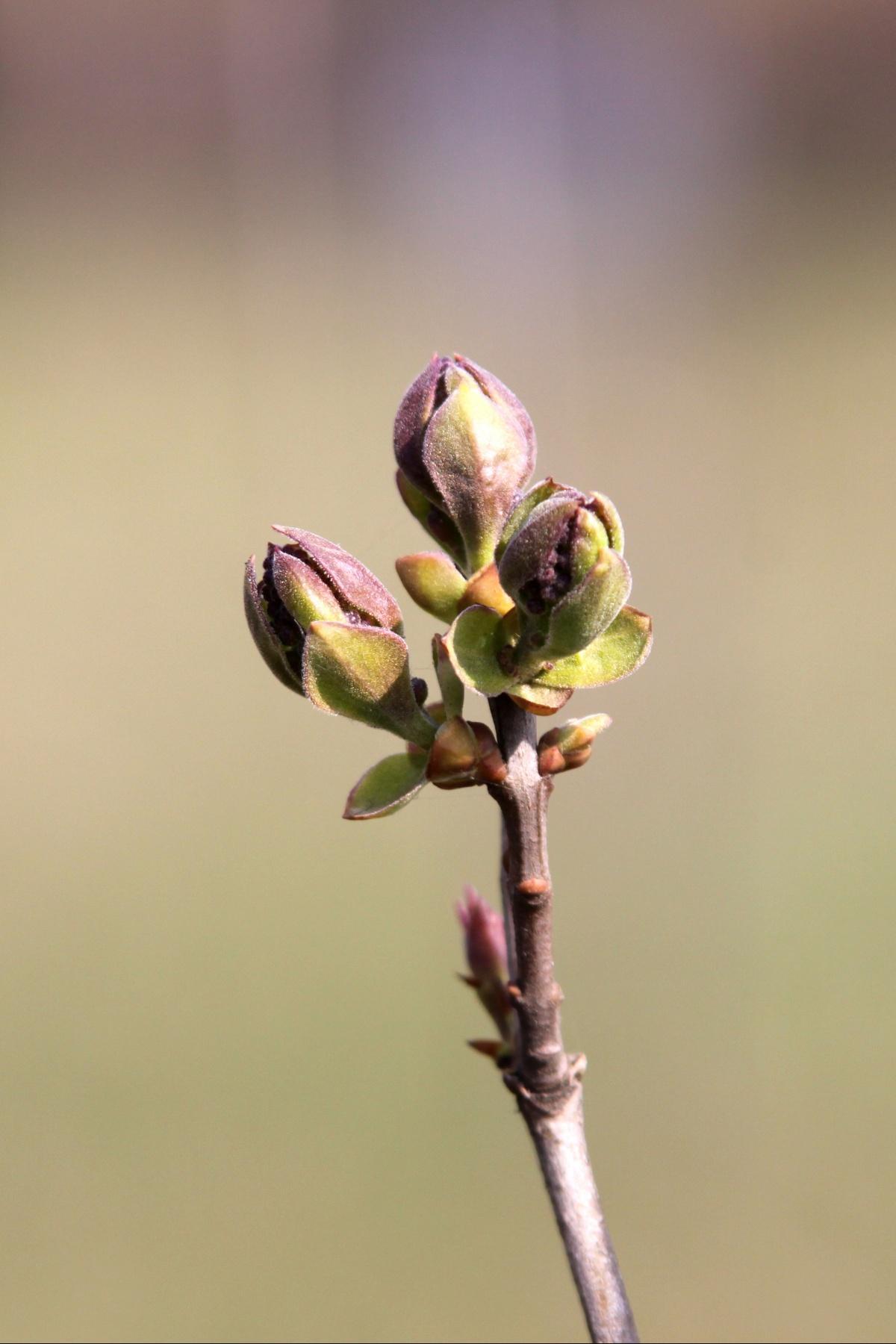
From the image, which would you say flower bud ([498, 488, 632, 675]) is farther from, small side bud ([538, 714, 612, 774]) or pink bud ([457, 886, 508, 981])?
pink bud ([457, 886, 508, 981])

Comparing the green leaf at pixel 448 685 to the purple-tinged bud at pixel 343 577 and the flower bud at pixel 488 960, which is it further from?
the flower bud at pixel 488 960

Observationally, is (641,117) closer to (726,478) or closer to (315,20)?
(315,20)

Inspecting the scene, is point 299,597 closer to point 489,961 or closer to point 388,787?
point 388,787

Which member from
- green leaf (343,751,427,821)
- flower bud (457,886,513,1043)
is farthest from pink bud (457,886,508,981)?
green leaf (343,751,427,821)

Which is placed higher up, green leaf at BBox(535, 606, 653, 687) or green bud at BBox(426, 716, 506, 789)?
green leaf at BBox(535, 606, 653, 687)

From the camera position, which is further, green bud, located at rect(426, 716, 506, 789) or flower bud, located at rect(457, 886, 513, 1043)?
flower bud, located at rect(457, 886, 513, 1043)

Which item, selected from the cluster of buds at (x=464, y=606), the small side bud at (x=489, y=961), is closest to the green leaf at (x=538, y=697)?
the cluster of buds at (x=464, y=606)
